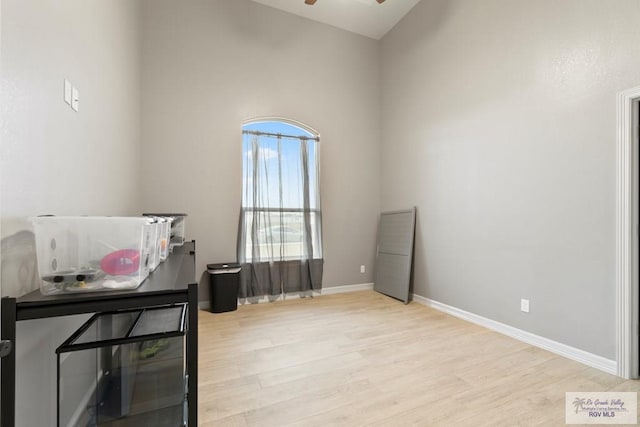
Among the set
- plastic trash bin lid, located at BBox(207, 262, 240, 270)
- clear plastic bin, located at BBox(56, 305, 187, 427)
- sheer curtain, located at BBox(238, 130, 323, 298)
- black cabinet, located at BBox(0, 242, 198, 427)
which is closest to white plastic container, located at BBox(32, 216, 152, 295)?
black cabinet, located at BBox(0, 242, 198, 427)

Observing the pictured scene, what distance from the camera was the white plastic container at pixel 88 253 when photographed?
1.04 meters

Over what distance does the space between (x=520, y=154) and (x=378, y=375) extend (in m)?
2.30

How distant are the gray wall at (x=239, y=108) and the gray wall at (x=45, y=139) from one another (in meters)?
1.39

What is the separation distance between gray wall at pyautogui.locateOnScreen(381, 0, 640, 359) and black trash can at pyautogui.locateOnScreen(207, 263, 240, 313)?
233cm

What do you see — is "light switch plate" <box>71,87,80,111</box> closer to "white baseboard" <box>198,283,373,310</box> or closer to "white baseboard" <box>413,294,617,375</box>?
"white baseboard" <box>198,283,373,310</box>

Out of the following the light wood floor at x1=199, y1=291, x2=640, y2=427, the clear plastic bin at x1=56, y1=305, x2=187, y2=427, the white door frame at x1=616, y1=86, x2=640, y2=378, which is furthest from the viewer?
the white door frame at x1=616, y1=86, x2=640, y2=378

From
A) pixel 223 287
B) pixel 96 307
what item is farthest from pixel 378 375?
pixel 223 287

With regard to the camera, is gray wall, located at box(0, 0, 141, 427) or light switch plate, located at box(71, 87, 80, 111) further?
light switch plate, located at box(71, 87, 80, 111)

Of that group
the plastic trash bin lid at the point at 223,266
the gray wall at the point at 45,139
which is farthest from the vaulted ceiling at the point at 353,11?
the plastic trash bin lid at the point at 223,266

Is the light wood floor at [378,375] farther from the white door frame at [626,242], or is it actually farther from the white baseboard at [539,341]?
the white door frame at [626,242]

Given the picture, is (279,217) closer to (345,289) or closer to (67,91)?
(345,289)

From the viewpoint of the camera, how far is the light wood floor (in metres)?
1.64

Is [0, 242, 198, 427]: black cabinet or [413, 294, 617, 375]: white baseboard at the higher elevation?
[0, 242, 198, 427]: black cabinet

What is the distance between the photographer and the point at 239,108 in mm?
3758
